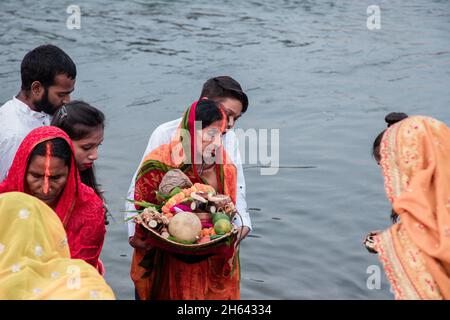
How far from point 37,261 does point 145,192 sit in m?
1.34

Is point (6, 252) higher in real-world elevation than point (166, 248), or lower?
higher

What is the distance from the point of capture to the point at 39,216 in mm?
3678

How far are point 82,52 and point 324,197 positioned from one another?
628cm

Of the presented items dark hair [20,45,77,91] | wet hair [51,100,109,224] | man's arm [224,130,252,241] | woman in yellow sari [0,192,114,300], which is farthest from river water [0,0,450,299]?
woman in yellow sari [0,192,114,300]

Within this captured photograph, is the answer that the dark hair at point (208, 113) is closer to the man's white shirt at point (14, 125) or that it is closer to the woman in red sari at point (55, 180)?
the woman in red sari at point (55, 180)

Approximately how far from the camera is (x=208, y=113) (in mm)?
4703

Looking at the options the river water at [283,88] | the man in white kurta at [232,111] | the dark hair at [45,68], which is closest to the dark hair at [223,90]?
the man in white kurta at [232,111]

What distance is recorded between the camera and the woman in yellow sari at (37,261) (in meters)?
3.33

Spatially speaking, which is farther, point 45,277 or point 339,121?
point 339,121

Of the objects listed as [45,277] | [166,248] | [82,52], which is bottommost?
[82,52]

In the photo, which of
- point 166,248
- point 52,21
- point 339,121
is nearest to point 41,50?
point 166,248

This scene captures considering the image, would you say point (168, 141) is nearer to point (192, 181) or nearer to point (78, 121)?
point (192, 181)

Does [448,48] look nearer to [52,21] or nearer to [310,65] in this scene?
[310,65]

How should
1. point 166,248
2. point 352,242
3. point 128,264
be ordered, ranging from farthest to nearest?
point 352,242 < point 128,264 < point 166,248
